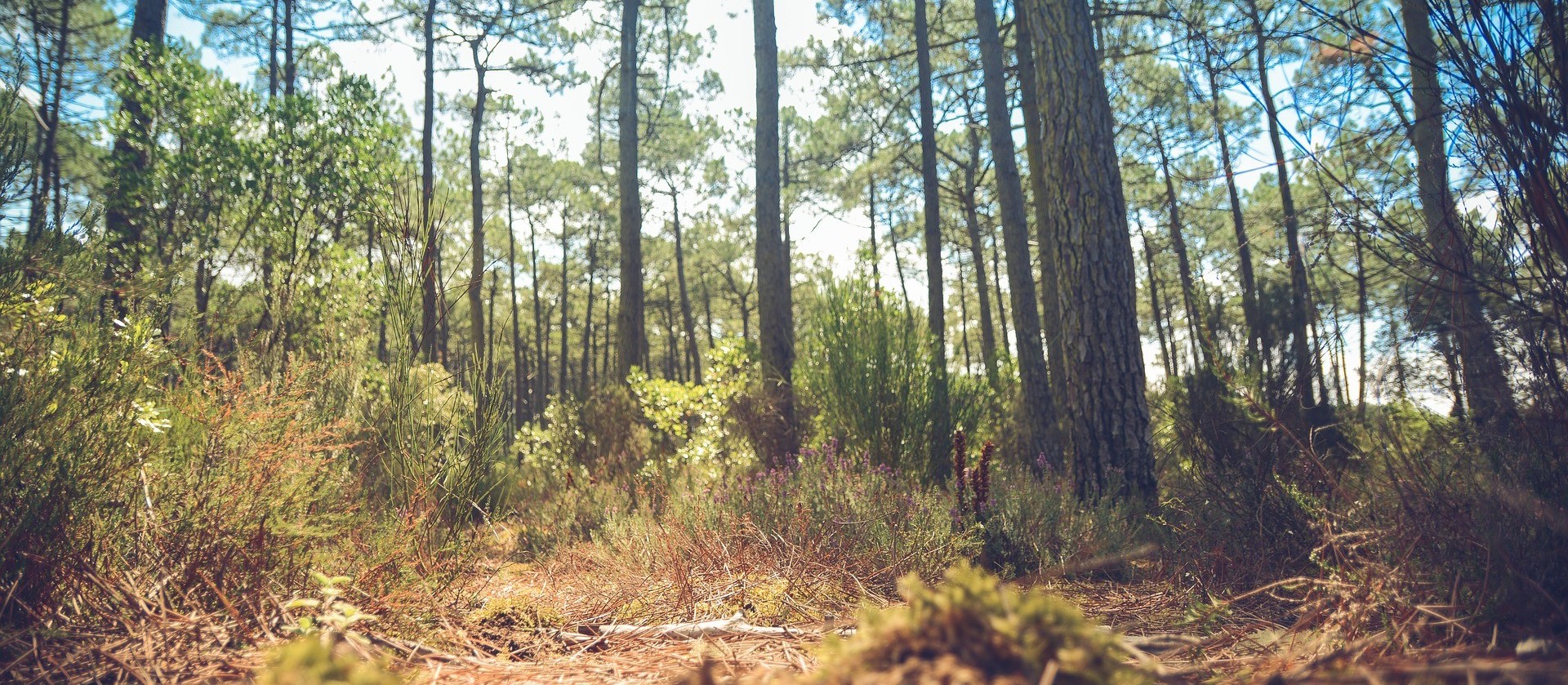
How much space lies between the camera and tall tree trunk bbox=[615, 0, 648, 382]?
32.7ft

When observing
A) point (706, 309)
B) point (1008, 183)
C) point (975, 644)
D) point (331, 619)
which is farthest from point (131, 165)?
point (706, 309)

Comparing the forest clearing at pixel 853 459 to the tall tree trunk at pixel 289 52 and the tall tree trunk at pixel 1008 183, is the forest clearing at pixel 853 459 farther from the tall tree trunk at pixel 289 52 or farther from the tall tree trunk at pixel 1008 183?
the tall tree trunk at pixel 289 52

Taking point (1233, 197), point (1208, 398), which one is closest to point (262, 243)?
point (1208, 398)

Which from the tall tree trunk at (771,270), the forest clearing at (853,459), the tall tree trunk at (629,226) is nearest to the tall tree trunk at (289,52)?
the forest clearing at (853,459)

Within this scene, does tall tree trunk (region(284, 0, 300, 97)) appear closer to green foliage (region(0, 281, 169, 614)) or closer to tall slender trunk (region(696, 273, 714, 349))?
green foliage (region(0, 281, 169, 614))

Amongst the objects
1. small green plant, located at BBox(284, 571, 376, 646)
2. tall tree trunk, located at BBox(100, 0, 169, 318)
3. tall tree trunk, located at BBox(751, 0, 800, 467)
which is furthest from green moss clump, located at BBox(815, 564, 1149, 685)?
tall tree trunk, located at BBox(100, 0, 169, 318)

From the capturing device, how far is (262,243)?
8781 mm

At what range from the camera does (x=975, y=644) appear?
3.56ft

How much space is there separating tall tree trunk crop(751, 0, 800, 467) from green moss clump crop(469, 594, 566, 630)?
470 centimetres

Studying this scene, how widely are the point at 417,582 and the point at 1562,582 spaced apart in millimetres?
3422

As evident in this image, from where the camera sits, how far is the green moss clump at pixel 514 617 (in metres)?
2.67

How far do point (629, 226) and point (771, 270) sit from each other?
2587 mm

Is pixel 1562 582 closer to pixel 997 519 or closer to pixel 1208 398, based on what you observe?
pixel 997 519

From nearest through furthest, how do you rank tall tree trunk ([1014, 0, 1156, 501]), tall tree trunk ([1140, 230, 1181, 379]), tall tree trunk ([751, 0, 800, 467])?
tall tree trunk ([1014, 0, 1156, 501])
tall tree trunk ([751, 0, 800, 467])
tall tree trunk ([1140, 230, 1181, 379])
